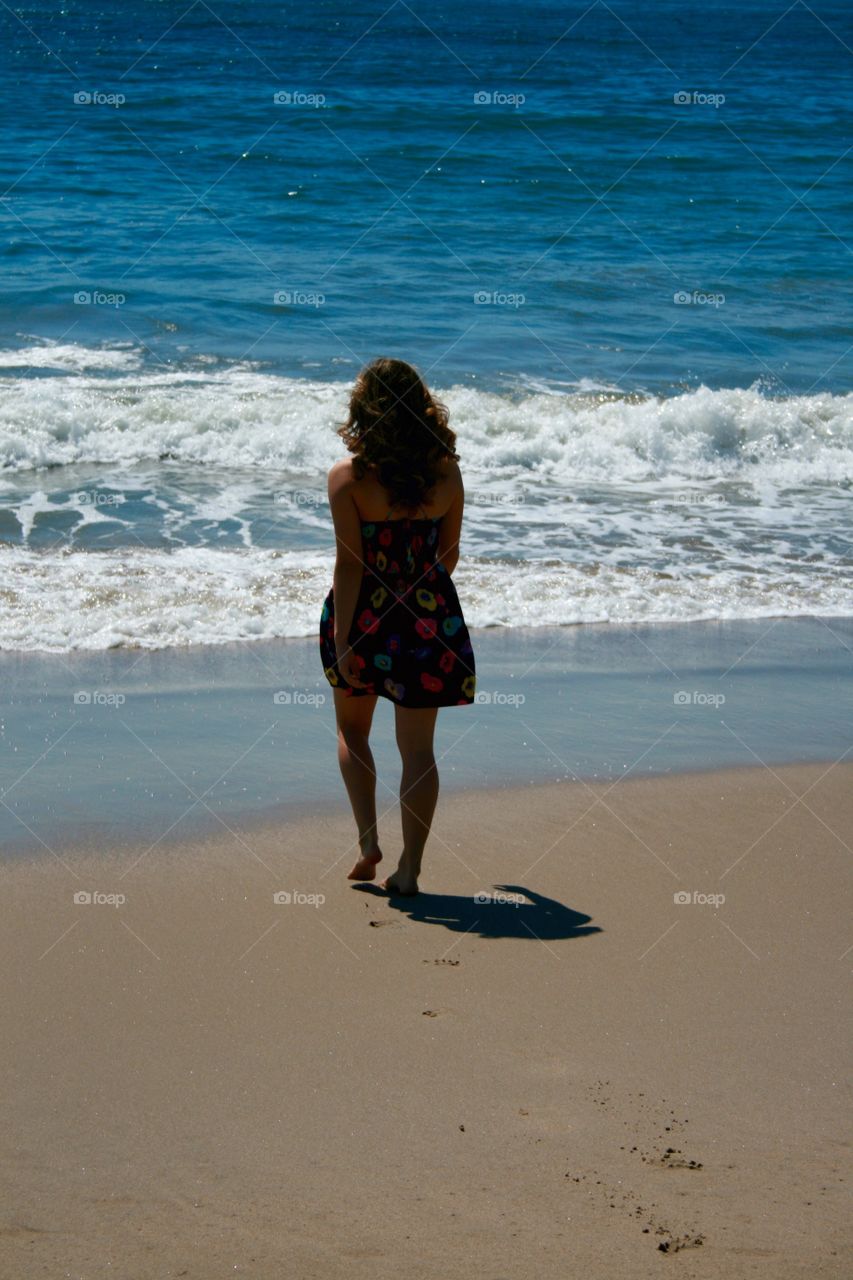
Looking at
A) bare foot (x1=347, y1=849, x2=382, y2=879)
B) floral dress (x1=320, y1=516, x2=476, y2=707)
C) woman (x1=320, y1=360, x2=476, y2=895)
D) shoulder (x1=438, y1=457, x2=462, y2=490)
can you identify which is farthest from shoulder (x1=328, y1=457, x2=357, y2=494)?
bare foot (x1=347, y1=849, x2=382, y2=879)

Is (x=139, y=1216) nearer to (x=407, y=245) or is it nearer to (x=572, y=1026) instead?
(x=572, y=1026)

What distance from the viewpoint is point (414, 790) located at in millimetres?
3857

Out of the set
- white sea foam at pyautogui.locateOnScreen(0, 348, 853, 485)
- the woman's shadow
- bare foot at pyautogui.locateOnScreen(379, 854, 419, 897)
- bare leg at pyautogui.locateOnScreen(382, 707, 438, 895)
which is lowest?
the woman's shadow

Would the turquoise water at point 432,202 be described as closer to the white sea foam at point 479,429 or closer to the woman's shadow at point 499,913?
the white sea foam at point 479,429

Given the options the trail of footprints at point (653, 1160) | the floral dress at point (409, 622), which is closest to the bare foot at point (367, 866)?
the floral dress at point (409, 622)

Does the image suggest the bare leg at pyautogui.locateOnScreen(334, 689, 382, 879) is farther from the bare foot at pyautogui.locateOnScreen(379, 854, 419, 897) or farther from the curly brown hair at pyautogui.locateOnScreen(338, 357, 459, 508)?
the curly brown hair at pyautogui.locateOnScreen(338, 357, 459, 508)

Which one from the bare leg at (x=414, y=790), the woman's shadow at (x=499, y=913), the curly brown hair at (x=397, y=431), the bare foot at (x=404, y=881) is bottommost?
the woman's shadow at (x=499, y=913)

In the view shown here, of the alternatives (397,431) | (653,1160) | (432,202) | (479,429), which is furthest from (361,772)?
(432,202)

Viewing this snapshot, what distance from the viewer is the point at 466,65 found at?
2661cm

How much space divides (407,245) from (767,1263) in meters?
15.8

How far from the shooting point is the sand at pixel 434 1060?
2410 millimetres

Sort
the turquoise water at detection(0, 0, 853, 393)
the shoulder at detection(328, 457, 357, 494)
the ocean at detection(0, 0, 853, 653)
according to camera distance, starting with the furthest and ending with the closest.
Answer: the turquoise water at detection(0, 0, 853, 393) < the ocean at detection(0, 0, 853, 653) < the shoulder at detection(328, 457, 357, 494)

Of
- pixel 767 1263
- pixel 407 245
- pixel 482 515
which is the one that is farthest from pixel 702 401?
pixel 767 1263

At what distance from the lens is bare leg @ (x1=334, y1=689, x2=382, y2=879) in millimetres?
3910
